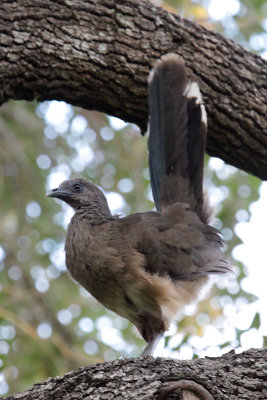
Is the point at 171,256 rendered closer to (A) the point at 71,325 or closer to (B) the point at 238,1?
(A) the point at 71,325

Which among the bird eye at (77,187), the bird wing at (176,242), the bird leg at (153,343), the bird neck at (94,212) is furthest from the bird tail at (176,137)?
the bird leg at (153,343)

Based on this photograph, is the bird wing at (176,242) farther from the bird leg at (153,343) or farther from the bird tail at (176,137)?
the bird leg at (153,343)

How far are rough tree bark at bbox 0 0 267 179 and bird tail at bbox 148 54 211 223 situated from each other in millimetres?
101

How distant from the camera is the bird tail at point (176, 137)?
13.8 ft

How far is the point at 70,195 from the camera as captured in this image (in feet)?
15.4

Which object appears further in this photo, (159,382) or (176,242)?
(176,242)

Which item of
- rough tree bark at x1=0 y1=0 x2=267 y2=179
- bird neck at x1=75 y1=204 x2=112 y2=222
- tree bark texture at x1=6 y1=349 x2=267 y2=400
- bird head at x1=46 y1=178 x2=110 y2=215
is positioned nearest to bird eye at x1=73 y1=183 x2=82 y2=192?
bird head at x1=46 y1=178 x2=110 y2=215

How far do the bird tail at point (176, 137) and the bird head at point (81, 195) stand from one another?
15.3 inches

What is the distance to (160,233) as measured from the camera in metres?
4.40

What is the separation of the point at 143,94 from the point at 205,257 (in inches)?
44.9

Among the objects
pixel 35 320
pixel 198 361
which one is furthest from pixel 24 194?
pixel 198 361

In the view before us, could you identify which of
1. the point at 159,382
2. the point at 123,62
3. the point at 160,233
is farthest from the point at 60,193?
the point at 159,382

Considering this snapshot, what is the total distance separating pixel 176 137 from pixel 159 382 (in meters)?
2.03

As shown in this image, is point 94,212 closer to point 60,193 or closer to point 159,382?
point 60,193
